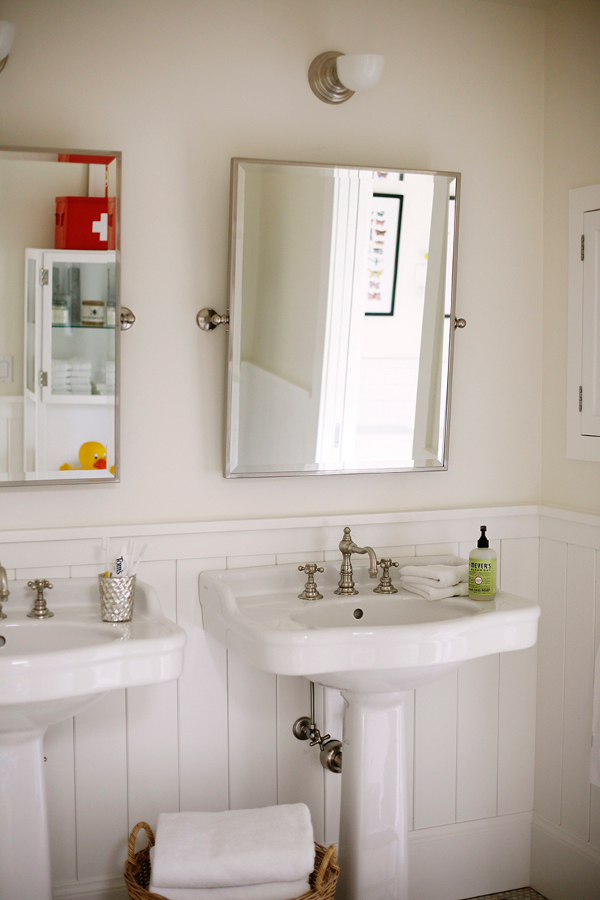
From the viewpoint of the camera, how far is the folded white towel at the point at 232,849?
167 centimetres

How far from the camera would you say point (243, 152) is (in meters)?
2.04

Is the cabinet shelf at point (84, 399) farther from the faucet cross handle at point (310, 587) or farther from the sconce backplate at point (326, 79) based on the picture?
the sconce backplate at point (326, 79)

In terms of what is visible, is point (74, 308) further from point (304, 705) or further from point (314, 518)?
point (304, 705)

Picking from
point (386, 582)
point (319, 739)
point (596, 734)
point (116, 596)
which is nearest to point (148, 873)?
point (319, 739)

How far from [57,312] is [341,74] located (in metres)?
0.88

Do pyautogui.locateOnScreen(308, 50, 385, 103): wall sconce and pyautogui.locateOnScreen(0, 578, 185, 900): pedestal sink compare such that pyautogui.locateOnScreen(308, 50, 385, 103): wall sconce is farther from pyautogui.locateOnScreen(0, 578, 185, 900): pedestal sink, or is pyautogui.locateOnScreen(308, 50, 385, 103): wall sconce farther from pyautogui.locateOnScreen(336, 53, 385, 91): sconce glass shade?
pyautogui.locateOnScreen(0, 578, 185, 900): pedestal sink

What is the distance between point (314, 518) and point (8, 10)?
1373mm

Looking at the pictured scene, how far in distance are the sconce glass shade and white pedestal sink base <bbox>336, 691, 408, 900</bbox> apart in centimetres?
142

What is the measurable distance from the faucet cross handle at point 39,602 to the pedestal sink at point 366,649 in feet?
1.23

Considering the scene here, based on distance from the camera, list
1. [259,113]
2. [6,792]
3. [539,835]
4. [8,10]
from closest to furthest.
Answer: [6,792], [8,10], [259,113], [539,835]

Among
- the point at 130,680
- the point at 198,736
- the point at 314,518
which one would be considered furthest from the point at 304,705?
the point at 130,680

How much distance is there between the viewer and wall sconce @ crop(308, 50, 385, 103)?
195 cm

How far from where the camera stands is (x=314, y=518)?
7.05 feet

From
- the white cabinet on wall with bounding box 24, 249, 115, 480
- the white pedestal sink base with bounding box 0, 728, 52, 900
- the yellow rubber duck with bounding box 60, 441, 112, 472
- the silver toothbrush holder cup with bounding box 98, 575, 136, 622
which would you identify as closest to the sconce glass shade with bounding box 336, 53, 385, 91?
the white cabinet on wall with bounding box 24, 249, 115, 480
